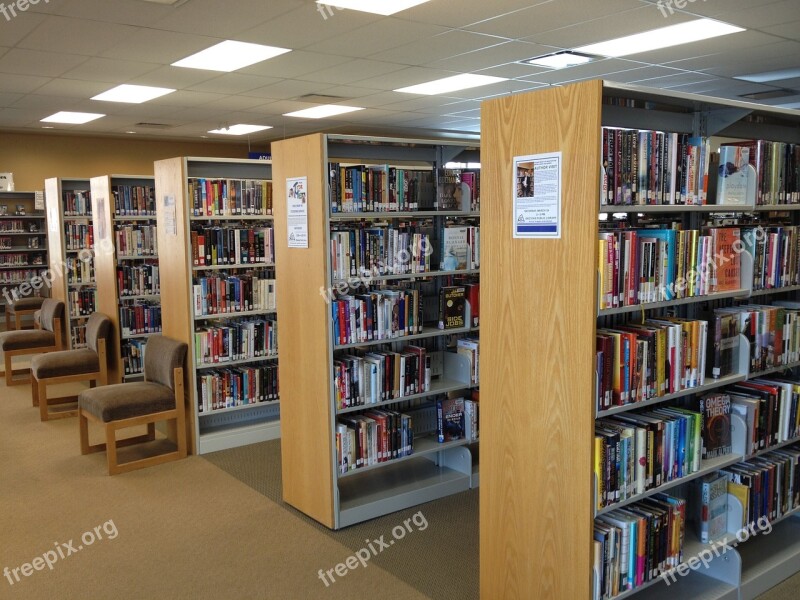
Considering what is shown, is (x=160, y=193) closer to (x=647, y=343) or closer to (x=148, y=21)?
(x=148, y=21)

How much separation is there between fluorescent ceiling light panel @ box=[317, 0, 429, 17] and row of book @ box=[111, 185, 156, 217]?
2796 millimetres

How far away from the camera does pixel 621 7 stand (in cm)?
511

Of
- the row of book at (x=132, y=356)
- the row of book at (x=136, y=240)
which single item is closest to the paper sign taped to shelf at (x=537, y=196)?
the row of book at (x=136, y=240)

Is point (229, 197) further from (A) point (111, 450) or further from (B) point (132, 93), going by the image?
(B) point (132, 93)

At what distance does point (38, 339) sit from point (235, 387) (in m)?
3.26

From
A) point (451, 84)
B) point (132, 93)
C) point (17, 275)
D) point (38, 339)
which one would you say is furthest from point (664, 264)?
point (17, 275)

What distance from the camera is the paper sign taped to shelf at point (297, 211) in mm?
3963

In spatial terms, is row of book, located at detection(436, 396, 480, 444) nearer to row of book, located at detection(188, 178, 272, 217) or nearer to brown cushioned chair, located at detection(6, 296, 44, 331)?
row of book, located at detection(188, 178, 272, 217)

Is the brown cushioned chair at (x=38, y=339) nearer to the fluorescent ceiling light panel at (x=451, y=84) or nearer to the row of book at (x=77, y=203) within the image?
the row of book at (x=77, y=203)

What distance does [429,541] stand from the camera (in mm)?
3873

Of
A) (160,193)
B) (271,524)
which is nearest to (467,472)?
(271,524)

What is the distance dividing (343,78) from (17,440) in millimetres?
4752

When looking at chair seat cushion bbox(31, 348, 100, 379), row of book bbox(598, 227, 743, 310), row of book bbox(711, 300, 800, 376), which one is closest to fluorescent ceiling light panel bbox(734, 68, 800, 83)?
row of book bbox(711, 300, 800, 376)

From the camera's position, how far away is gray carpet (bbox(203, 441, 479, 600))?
3426 mm
